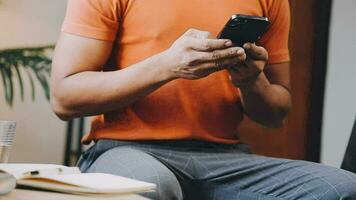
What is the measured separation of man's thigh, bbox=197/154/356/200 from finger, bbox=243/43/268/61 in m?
0.21

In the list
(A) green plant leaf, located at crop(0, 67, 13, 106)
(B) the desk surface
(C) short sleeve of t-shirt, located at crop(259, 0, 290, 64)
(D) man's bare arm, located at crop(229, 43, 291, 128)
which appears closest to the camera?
(B) the desk surface

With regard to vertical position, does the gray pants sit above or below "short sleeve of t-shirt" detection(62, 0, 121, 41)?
below

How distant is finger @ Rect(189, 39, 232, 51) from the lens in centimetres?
99

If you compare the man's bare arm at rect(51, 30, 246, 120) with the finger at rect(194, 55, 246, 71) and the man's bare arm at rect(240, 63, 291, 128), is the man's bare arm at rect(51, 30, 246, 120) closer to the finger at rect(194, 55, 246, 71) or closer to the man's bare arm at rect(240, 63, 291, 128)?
the finger at rect(194, 55, 246, 71)

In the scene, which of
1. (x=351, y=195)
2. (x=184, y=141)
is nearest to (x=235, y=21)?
(x=184, y=141)

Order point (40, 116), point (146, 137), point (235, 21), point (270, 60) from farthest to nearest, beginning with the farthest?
point (40, 116), point (270, 60), point (146, 137), point (235, 21)

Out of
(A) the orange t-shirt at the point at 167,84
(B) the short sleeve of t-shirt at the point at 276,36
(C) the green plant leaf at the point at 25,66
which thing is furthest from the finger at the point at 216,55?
(C) the green plant leaf at the point at 25,66

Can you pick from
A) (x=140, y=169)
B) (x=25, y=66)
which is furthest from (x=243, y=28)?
(x=25, y=66)

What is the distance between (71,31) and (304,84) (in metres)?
1.55

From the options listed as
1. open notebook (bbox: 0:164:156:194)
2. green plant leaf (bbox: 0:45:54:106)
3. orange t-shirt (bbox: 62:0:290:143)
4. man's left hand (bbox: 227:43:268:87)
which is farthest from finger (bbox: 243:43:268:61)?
green plant leaf (bbox: 0:45:54:106)

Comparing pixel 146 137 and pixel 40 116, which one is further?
pixel 40 116

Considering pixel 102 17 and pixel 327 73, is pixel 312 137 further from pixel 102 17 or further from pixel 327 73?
pixel 102 17

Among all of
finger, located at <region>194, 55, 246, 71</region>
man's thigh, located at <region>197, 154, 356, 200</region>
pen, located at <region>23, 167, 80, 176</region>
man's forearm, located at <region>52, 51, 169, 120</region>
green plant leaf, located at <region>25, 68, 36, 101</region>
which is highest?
finger, located at <region>194, 55, 246, 71</region>

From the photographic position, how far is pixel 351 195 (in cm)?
97
